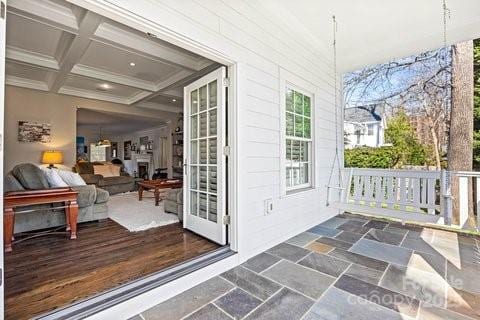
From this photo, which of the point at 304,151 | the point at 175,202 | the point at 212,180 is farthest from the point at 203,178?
the point at 304,151

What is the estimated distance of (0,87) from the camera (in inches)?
47.6

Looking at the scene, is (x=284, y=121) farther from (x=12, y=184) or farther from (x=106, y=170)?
(x=106, y=170)

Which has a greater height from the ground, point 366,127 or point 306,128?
point 366,127

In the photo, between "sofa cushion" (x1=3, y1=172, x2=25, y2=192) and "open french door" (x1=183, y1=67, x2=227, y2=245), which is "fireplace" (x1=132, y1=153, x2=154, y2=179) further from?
"open french door" (x1=183, y1=67, x2=227, y2=245)

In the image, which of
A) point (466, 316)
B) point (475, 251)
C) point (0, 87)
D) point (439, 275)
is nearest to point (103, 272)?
point (0, 87)

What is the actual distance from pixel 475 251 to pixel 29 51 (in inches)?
274

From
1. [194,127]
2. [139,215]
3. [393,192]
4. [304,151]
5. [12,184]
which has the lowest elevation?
[139,215]

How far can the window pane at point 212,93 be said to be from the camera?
277 centimetres

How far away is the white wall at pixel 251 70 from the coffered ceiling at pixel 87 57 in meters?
1.30

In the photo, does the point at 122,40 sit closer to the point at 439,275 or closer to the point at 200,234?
the point at 200,234

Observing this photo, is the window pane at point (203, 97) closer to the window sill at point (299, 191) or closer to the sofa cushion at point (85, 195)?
the window sill at point (299, 191)

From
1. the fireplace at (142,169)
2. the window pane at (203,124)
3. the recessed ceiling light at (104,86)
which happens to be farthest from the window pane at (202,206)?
the fireplace at (142,169)

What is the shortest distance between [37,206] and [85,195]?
0.55 m

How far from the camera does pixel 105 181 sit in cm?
643
